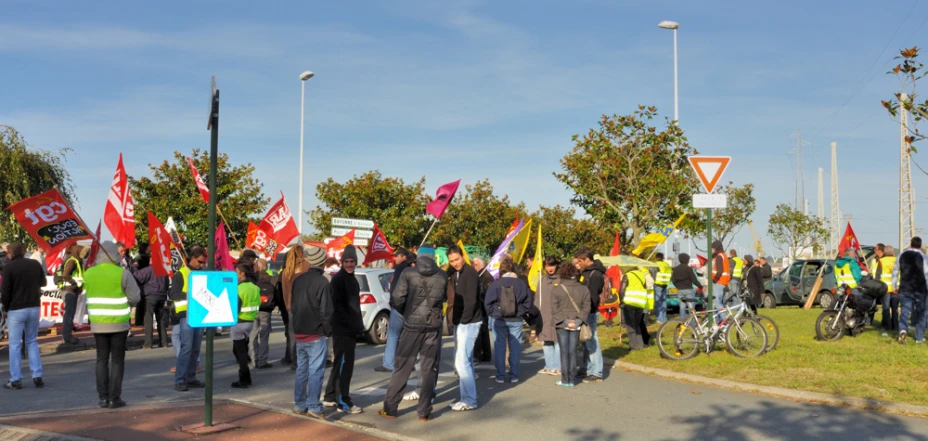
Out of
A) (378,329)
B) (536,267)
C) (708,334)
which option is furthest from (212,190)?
(378,329)

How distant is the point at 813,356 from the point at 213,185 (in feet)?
29.4

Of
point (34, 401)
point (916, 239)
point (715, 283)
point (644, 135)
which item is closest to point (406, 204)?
point (644, 135)

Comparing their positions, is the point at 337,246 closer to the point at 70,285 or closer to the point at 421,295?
the point at 70,285

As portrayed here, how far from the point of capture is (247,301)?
1106 cm

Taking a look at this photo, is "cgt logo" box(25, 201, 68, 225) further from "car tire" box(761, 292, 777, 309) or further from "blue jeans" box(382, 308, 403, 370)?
"car tire" box(761, 292, 777, 309)

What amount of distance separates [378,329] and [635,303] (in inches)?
191

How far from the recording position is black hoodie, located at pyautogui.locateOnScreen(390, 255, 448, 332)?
8.76 metres

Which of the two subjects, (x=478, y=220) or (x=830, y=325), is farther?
(x=478, y=220)

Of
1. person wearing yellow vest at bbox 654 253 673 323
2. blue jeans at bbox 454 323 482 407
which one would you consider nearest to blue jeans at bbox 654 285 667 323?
person wearing yellow vest at bbox 654 253 673 323

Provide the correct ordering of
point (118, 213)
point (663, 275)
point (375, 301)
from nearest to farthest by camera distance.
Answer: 1. point (118, 213)
2. point (375, 301)
3. point (663, 275)

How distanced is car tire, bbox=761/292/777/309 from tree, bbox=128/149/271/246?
740 inches

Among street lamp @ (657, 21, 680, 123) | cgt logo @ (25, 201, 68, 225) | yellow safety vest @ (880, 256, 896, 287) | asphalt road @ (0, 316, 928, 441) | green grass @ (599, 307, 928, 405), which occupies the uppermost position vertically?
street lamp @ (657, 21, 680, 123)

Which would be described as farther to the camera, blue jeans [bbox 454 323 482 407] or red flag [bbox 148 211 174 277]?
red flag [bbox 148 211 174 277]

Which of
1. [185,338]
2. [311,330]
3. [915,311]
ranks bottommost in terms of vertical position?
[185,338]
